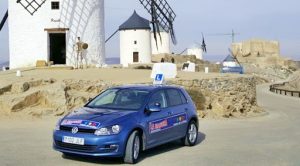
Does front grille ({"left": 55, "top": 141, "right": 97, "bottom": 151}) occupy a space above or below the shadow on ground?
above

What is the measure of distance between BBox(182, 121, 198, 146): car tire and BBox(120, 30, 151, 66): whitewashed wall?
4065cm

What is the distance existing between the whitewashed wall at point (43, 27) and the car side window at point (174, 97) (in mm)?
18070

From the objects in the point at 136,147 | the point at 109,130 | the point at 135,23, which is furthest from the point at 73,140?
the point at 135,23

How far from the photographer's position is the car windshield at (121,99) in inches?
426

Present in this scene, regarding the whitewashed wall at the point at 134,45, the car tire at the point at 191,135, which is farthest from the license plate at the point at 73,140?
the whitewashed wall at the point at 134,45

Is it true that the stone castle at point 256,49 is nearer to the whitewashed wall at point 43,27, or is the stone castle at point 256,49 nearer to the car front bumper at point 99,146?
the whitewashed wall at point 43,27

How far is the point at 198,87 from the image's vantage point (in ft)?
66.9

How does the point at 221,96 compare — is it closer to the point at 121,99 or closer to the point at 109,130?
the point at 121,99

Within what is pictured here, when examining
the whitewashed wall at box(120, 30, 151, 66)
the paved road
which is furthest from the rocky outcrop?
the whitewashed wall at box(120, 30, 151, 66)

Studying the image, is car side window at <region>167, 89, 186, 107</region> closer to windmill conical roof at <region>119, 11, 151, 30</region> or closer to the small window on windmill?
the small window on windmill

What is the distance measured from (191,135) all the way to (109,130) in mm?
3598

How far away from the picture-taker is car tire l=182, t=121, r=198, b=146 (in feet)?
41.0

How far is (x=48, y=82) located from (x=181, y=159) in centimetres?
1037

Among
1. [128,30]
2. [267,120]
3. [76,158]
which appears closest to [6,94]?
[76,158]
